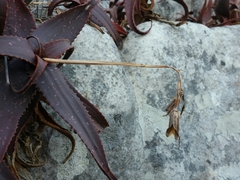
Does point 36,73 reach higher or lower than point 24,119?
higher

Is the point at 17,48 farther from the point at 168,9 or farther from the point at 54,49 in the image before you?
the point at 168,9

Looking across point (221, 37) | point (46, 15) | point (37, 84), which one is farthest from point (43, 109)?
point (221, 37)

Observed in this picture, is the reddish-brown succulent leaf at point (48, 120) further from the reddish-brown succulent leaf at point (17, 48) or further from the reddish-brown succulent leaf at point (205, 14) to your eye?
the reddish-brown succulent leaf at point (205, 14)

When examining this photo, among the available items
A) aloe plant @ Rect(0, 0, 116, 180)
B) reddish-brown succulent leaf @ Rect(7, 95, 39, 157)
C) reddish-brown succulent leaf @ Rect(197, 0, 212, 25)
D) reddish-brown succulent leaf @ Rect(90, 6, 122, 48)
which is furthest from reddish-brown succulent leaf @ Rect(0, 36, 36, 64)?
reddish-brown succulent leaf @ Rect(197, 0, 212, 25)

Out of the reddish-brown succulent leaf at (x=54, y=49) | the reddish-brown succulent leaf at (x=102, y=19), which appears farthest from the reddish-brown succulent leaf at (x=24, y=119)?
the reddish-brown succulent leaf at (x=102, y=19)

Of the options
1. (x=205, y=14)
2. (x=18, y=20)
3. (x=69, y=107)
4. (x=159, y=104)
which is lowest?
(x=159, y=104)

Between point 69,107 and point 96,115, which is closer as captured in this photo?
point 69,107

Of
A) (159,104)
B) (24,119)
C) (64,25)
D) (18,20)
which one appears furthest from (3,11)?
(159,104)
